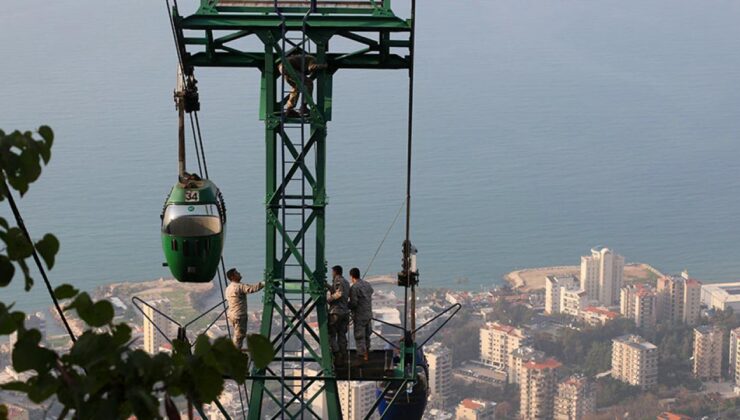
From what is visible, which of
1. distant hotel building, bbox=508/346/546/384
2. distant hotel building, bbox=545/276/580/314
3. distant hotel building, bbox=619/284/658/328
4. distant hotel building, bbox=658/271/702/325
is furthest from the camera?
distant hotel building, bbox=545/276/580/314

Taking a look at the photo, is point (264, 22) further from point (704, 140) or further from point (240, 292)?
point (704, 140)

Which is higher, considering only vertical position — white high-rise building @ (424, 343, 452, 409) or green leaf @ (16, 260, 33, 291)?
green leaf @ (16, 260, 33, 291)

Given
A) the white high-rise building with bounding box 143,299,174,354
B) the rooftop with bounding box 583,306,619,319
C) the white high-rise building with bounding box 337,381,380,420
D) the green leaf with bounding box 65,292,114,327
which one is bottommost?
the rooftop with bounding box 583,306,619,319

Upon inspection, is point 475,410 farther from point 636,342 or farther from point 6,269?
point 6,269

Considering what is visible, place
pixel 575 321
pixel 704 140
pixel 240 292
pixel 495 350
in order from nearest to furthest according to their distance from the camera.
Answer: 1. pixel 240 292
2. pixel 495 350
3. pixel 575 321
4. pixel 704 140

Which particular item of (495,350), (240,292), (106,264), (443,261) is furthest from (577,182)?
(240,292)

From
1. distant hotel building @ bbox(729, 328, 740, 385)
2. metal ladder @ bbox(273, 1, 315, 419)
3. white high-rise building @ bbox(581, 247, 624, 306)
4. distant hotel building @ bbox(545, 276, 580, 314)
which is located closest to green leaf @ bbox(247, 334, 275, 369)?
metal ladder @ bbox(273, 1, 315, 419)

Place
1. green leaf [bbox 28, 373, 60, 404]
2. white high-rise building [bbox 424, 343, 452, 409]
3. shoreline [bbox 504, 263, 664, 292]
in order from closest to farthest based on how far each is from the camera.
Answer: green leaf [bbox 28, 373, 60, 404] → white high-rise building [bbox 424, 343, 452, 409] → shoreline [bbox 504, 263, 664, 292]

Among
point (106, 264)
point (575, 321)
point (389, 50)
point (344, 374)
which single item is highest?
point (389, 50)

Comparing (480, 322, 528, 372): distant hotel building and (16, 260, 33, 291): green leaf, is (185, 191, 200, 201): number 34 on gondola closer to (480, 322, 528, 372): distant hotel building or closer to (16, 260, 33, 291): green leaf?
(16, 260, 33, 291): green leaf
